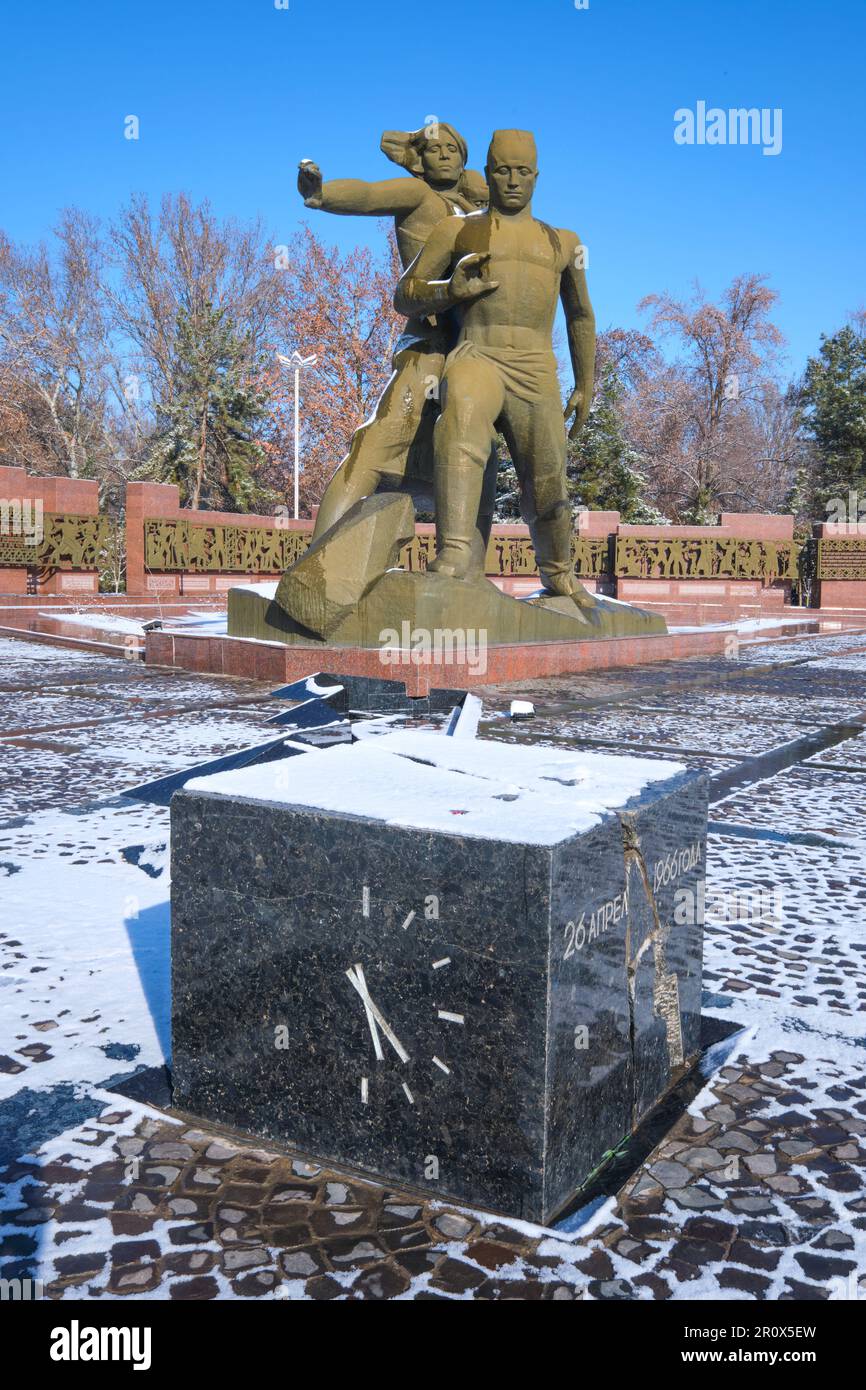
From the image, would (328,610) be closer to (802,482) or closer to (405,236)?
(405,236)

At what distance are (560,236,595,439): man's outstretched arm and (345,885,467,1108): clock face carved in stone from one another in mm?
7994

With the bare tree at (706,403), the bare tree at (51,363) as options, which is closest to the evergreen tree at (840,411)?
the bare tree at (706,403)

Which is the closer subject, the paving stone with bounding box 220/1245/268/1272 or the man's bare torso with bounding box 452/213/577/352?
the paving stone with bounding box 220/1245/268/1272

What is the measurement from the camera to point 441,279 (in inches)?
329

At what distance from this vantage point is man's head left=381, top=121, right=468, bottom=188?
28.8ft

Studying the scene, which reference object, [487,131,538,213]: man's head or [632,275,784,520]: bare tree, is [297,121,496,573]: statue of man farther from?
[632,275,784,520]: bare tree

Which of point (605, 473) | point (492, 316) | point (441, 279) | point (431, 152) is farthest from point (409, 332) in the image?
point (605, 473)

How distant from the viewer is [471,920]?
1.55 metres

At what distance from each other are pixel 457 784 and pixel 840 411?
28865 mm

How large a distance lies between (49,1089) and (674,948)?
44.7 inches

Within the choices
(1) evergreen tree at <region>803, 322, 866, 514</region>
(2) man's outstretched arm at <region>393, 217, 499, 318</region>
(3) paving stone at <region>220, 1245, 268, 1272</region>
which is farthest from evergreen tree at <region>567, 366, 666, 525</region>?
(3) paving stone at <region>220, 1245, 268, 1272</region>

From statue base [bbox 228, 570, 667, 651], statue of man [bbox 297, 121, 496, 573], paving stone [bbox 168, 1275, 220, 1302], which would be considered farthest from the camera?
statue of man [bbox 297, 121, 496, 573]

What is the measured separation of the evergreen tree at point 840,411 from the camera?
90.8 feet
